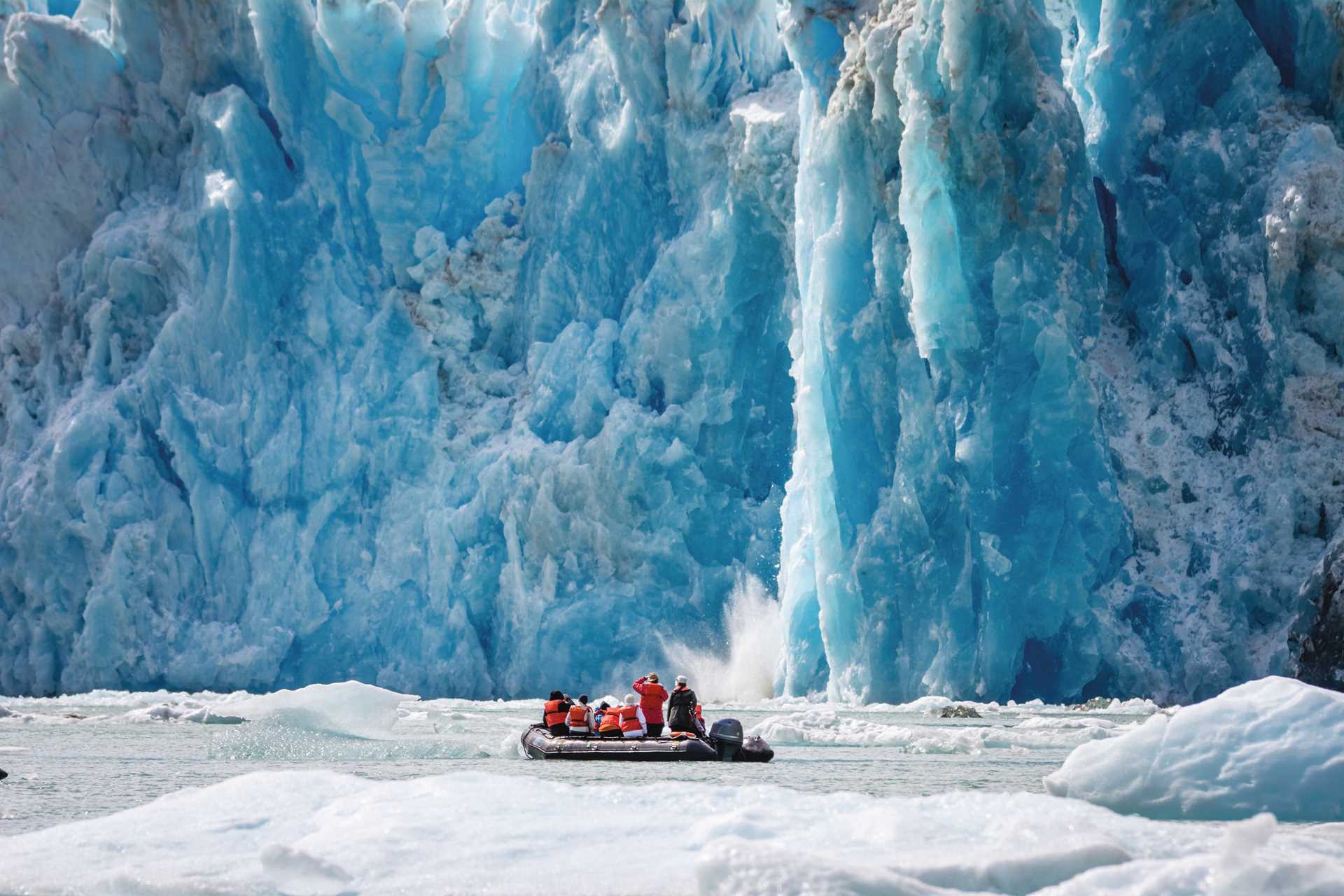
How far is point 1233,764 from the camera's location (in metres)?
9.09

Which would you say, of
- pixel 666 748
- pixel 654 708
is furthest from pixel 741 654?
pixel 666 748

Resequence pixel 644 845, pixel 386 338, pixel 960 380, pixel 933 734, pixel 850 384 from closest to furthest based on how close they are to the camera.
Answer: pixel 644 845, pixel 933 734, pixel 960 380, pixel 850 384, pixel 386 338

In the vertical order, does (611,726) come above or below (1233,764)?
above

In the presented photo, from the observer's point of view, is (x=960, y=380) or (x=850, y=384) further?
(x=850, y=384)

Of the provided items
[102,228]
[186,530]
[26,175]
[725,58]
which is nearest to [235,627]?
[186,530]

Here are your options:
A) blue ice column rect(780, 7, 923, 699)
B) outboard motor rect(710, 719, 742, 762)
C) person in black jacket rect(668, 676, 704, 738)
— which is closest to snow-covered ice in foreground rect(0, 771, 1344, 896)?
outboard motor rect(710, 719, 742, 762)

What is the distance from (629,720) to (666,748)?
0.66 metres

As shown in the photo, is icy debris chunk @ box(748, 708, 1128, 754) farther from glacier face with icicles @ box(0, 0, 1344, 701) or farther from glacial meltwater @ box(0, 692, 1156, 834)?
glacier face with icicles @ box(0, 0, 1344, 701)

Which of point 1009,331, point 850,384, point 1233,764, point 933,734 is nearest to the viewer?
point 1233,764

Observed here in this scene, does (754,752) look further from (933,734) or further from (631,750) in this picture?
(933,734)

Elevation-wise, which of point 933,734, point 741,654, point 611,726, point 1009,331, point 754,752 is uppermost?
point 1009,331

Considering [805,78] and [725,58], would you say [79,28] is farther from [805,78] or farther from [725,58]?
[805,78]

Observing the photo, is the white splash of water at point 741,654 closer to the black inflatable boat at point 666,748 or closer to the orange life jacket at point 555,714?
the orange life jacket at point 555,714

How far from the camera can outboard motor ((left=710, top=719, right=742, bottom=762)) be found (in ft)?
52.6
